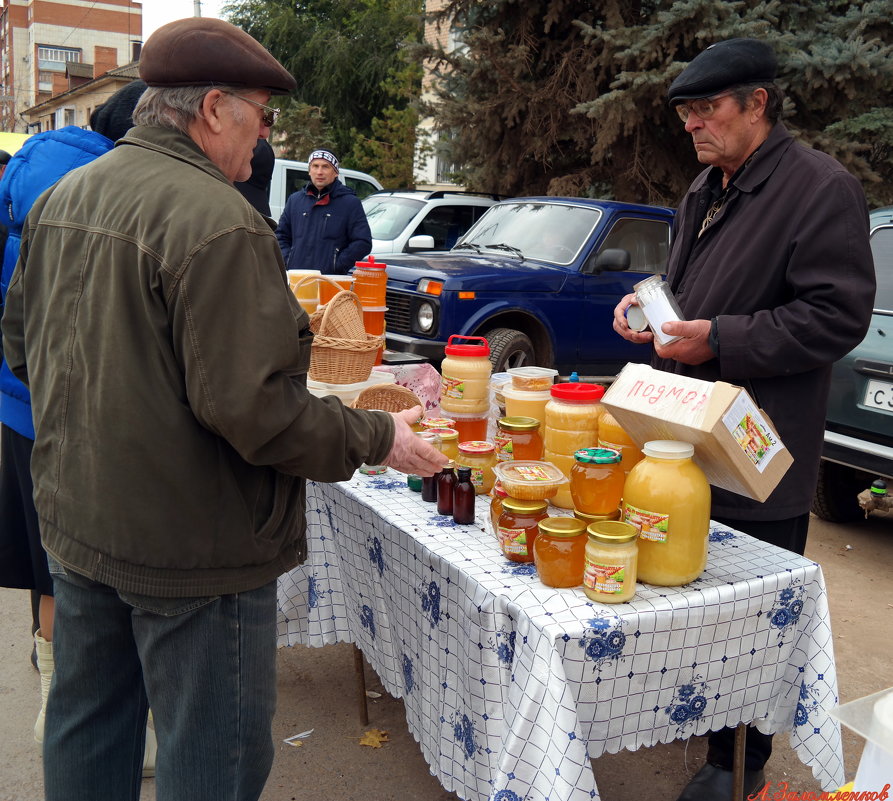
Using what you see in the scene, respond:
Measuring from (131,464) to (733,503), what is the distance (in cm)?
173

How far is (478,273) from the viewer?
23.7 feet

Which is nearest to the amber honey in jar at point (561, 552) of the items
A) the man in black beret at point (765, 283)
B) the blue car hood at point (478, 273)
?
the man in black beret at point (765, 283)

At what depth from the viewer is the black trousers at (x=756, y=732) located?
259 centimetres

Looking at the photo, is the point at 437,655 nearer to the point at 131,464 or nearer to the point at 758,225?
the point at 131,464

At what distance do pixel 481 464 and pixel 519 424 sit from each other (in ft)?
0.79

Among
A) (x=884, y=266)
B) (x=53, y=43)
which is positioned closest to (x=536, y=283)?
(x=884, y=266)

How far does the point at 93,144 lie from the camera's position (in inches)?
105

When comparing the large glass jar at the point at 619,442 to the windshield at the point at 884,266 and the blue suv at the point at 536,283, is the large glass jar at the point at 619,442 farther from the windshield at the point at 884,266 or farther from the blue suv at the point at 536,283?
the blue suv at the point at 536,283

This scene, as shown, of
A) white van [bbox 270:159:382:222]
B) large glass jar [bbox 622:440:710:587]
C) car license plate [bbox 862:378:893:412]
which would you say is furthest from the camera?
white van [bbox 270:159:382:222]

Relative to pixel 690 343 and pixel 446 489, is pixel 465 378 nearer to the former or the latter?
pixel 446 489

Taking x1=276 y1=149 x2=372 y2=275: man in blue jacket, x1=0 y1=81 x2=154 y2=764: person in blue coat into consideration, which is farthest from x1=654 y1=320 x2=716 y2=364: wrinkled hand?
x1=276 y1=149 x2=372 y2=275: man in blue jacket

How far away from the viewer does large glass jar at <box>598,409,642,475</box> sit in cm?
236

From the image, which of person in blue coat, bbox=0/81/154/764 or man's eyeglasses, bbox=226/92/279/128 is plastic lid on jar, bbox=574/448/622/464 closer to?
man's eyeglasses, bbox=226/92/279/128

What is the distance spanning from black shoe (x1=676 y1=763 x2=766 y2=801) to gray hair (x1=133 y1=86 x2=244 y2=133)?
225 cm
